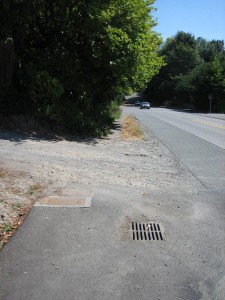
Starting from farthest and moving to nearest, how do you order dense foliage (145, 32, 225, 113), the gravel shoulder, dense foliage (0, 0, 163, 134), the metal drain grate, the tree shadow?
dense foliage (145, 32, 225, 113), dense foliage (0, 0, 163, 134), the tree shadow, the gravel shoulder, the metal drain grate

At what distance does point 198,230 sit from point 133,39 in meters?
11.2

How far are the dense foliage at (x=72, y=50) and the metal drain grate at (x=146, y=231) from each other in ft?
30.5

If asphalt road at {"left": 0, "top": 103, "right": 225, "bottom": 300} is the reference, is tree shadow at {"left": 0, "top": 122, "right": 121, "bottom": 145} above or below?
above

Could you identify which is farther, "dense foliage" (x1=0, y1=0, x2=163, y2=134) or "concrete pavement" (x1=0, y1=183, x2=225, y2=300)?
"dense foliage" (x1=0, y1=0, x2=163, y2=134)

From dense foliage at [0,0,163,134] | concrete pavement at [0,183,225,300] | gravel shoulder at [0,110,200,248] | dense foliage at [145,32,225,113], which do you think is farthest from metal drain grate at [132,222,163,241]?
dense foliage at [145,32,225,113]

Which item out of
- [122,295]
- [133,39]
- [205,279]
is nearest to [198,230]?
[205,279]

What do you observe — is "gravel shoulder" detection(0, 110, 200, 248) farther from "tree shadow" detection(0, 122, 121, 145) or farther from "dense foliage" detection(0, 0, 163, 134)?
"dense foliage" detection(0, 0, 163, 134)

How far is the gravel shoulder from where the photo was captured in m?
6.66

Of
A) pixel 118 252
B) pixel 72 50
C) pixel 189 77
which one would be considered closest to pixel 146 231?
pixel 118 252

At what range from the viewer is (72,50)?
50.6 ft

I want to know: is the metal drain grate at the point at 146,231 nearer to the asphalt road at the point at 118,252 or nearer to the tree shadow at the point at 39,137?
the asphalt road at the point at 118,252

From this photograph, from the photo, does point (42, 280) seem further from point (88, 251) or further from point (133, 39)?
point (133, 39)

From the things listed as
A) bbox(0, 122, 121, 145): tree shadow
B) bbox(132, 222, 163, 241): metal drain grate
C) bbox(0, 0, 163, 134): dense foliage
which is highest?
bbox(0, 0, 163, 134): dense foliage

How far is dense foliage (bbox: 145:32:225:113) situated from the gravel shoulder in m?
54.1
